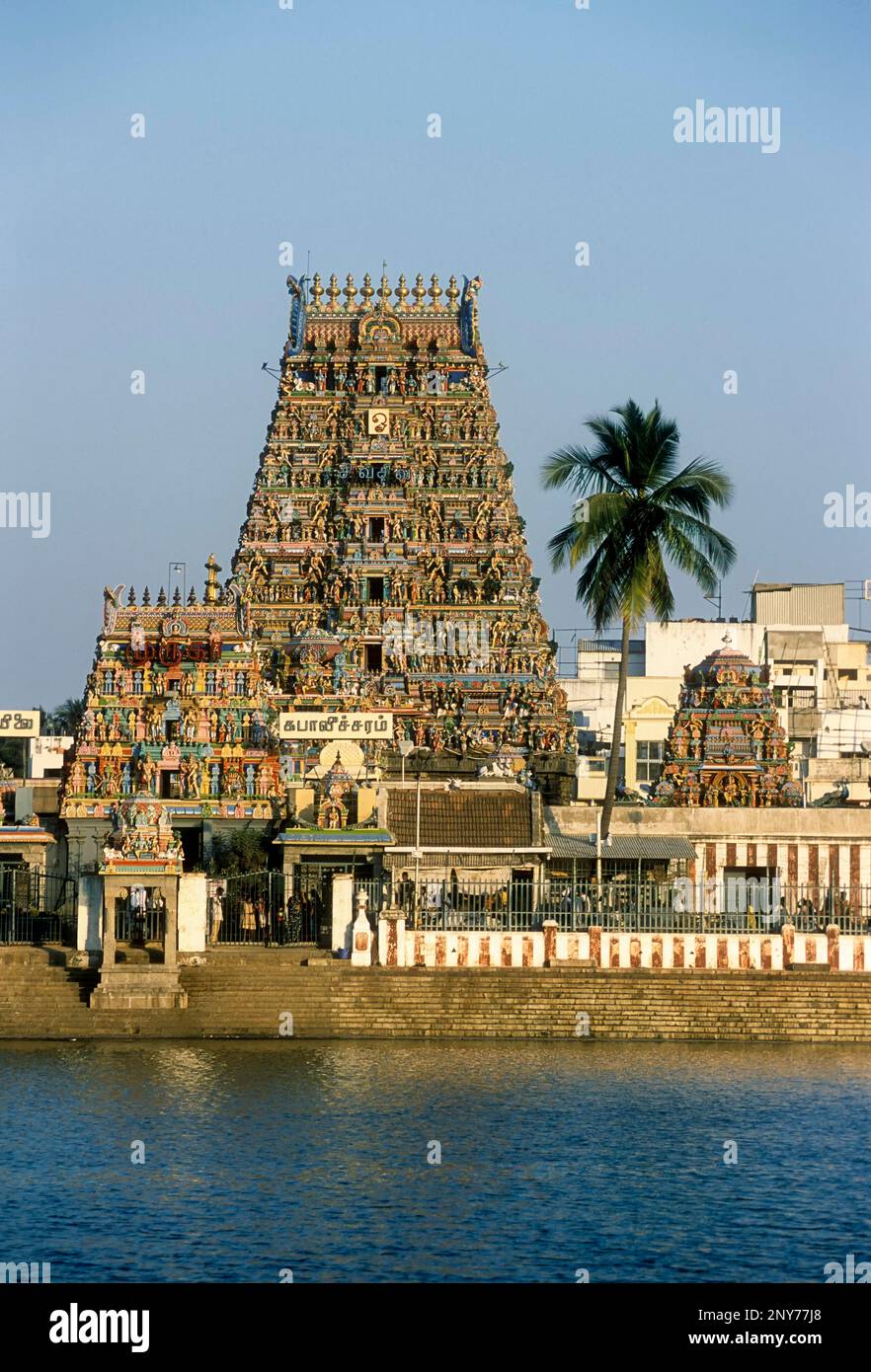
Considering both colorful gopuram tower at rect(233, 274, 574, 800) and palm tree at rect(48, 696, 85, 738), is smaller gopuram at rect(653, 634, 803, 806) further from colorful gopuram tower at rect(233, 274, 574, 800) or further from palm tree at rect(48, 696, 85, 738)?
palm tree at rect(48, 696, 85, 738)

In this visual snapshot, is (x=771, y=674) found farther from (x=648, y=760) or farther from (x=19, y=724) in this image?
(x=19, y=724)

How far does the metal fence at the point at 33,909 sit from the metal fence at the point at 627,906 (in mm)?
7533

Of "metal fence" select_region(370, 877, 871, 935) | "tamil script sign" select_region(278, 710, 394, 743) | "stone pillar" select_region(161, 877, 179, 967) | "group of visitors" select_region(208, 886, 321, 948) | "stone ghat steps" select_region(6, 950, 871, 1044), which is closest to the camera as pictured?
"stone ghat steps" select_region(6, 950, 871, 1044)

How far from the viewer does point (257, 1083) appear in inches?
1729

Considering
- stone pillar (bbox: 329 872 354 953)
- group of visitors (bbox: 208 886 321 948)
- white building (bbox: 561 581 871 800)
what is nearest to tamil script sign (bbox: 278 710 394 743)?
group of visitors (bbox: 208 886 321 948)

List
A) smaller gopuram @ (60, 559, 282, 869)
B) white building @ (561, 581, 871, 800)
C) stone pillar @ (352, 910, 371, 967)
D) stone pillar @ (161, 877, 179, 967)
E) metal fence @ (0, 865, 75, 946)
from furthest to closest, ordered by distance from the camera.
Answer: white building @ (561, 581, 871, 800) → smaller gopuram @ (60, 559, 282, 869) → metal fence @ (0, 865, 75, 946) → stone pillar @ (352, 910, 371, 967) → stone pillar @ (161, 877, 179, 967)

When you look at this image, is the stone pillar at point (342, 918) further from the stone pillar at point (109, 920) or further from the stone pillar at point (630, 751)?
the stone pillar at point (630, 751)

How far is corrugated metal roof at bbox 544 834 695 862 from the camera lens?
193 ft

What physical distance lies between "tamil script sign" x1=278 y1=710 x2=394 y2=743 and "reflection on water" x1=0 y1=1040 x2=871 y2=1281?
17053 mm

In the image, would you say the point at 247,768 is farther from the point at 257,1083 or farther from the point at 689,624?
the point at 689,624

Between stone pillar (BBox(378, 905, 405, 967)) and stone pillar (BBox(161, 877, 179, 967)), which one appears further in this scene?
stone pillar (BBox(378, 905, 405, 967))

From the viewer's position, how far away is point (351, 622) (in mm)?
73938

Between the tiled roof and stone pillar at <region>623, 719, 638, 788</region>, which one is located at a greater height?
stone pillar at <region>623, 719, 638, 788</region>

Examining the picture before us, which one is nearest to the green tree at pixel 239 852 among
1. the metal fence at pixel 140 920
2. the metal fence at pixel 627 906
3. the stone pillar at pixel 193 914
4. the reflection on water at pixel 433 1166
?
the metal fence at pixel 627 906
